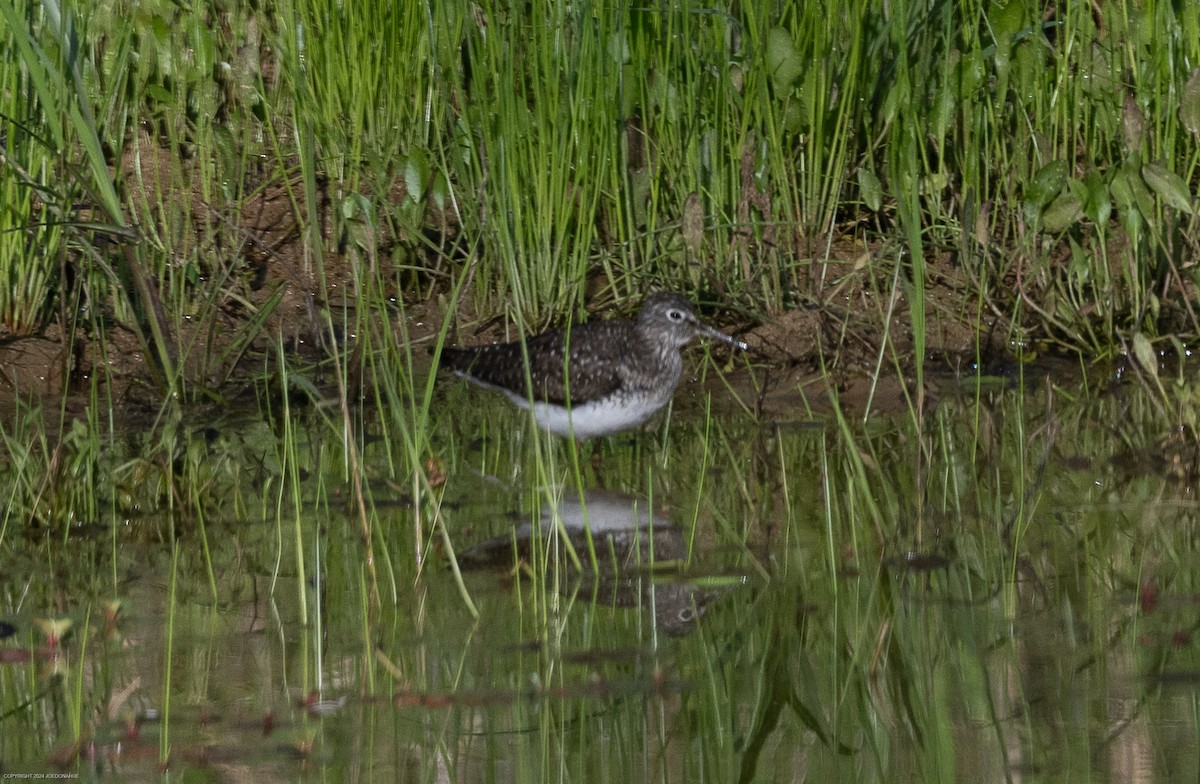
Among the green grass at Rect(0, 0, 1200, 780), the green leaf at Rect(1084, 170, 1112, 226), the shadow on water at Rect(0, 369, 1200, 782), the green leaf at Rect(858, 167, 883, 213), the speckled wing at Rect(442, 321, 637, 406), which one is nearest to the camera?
the shadow on water at Rect(0, 369, 1200, 782)

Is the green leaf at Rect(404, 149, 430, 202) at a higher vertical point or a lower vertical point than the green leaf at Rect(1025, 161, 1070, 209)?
lower

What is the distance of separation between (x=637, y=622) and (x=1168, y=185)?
10.2 feet

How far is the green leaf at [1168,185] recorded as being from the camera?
584 centimetres

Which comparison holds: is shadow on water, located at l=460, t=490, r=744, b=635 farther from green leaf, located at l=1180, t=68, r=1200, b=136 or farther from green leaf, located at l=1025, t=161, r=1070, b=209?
green leaf, located at l=1180, t=68, r=1200, b=136

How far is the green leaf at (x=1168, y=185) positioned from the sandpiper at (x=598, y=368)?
5.27 ft

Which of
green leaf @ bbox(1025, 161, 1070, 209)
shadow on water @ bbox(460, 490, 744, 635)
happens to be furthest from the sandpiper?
green leaf @ bbox(1025, 161, 1070, 209)

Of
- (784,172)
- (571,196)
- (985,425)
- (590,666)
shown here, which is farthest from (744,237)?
(590,666)

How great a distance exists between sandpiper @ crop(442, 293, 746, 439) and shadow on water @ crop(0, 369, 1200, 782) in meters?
0.22

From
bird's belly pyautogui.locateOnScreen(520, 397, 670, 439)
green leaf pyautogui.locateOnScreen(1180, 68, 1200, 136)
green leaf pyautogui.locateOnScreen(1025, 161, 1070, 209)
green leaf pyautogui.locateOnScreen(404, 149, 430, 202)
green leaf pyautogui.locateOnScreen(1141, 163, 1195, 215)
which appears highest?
green leaf pyautogui.locateOnScreen(1180, 68, 1200, 136)

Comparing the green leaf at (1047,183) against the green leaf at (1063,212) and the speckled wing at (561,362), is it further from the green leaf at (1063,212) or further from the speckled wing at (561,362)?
the speckled wing at (561,362)

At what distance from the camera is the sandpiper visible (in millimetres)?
5523

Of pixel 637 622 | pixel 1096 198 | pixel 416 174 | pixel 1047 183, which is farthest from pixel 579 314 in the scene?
pixel 637 622

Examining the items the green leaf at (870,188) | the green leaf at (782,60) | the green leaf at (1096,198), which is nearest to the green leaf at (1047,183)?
the green leaf at (1096,198)

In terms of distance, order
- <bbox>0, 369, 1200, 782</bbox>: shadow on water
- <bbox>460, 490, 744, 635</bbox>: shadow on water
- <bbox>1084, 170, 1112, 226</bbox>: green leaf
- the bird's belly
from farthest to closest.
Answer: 1. <bbox>1084, 170, 1112, 226</bbox>: green leaf
2. the bird's belly
3. <bbox>460, 490, 744, 635</bbox>: shadow on water
4. <bbox>0, 369, 1200, 782</bbox>: shadow on water
